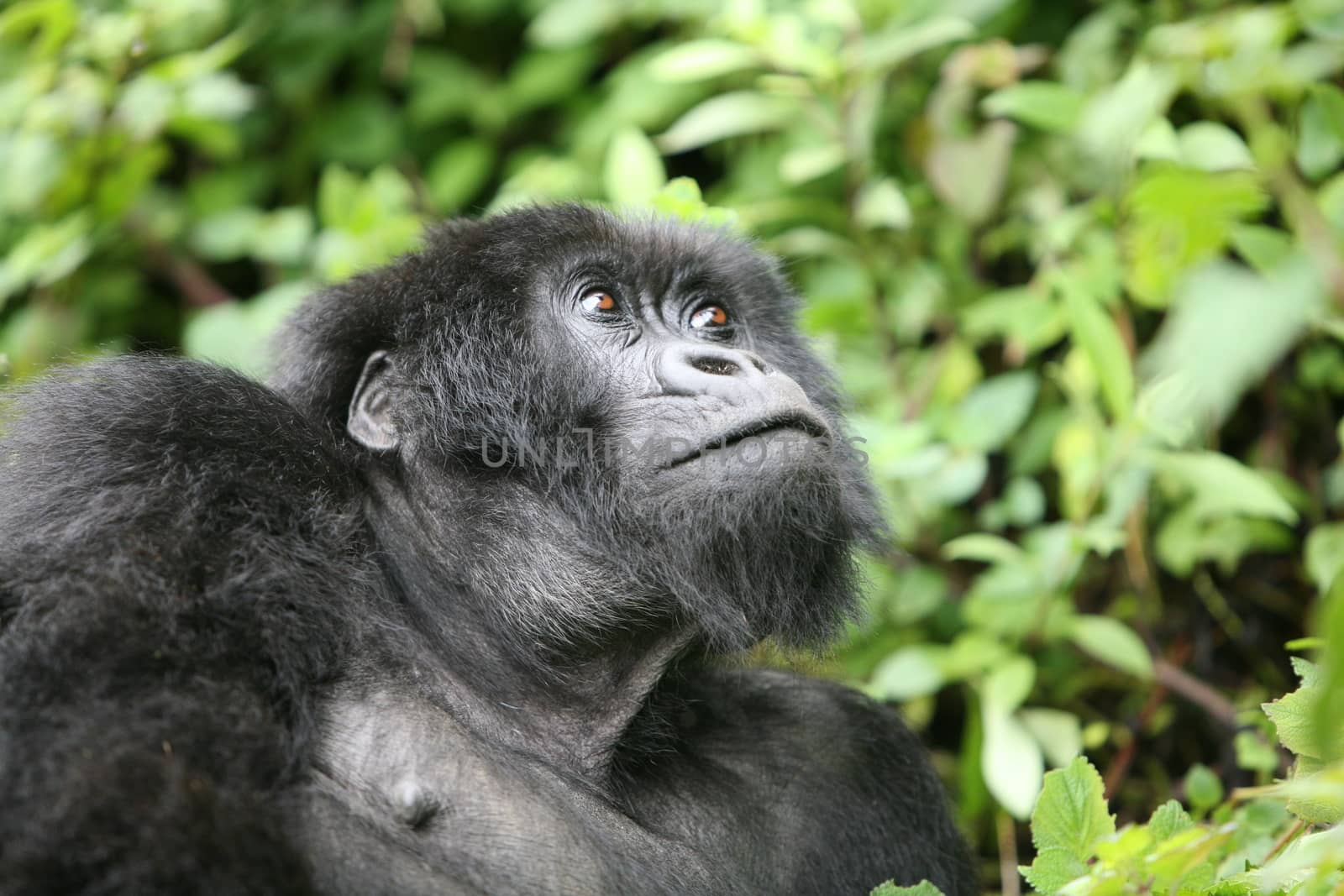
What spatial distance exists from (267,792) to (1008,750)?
2.35 meters

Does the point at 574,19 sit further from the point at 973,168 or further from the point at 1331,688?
the point at 1331,688

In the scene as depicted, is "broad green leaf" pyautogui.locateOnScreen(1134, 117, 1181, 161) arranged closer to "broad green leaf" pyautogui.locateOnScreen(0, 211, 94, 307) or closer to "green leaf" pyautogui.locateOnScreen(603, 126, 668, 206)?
"green leaf" pyautogui.locateOnScreen(603, 126, 668, 206)

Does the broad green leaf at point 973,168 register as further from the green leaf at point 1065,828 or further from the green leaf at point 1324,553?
the green leaf at point 1065,828

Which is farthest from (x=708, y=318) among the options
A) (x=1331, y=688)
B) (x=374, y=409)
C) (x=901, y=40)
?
(x=1331, y=688)

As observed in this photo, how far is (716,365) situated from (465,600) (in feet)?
2.55

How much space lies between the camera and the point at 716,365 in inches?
120

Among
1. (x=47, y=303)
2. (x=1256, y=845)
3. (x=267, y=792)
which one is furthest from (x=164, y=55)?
(x=1256, y=845)

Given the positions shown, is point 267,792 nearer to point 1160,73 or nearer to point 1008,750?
point 1008,750

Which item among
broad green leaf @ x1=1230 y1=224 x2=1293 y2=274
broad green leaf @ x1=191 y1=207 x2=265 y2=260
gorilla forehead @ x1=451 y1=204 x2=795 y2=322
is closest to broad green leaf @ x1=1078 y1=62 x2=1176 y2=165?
broad green leaf @ x1=1230 y1=224 x2=1293 y2=274

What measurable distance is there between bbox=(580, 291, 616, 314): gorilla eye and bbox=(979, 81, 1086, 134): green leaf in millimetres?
1833

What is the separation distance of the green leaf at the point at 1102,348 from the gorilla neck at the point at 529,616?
1564 millimetres

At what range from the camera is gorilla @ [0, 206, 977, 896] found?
2225 millimetres

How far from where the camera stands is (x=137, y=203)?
228 inches

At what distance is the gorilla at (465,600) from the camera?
87.6 inches
